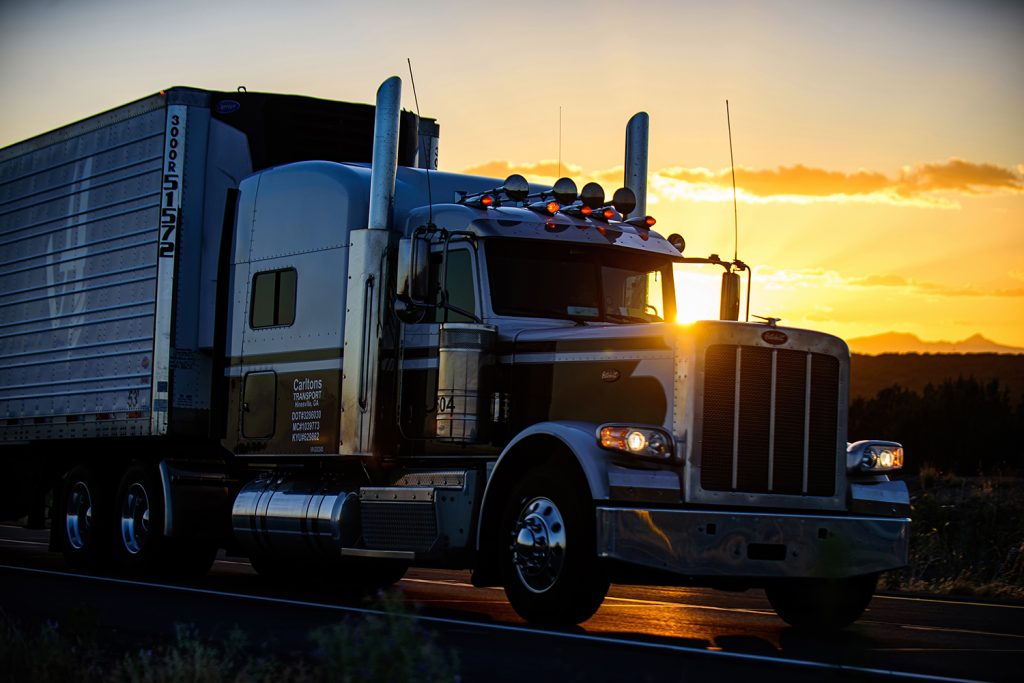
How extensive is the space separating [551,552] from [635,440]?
100 centimetres

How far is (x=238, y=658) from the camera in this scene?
8.60 meters

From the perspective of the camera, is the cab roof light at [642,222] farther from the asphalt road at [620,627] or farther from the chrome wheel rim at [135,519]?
the chrome wheel rim at [135,519]

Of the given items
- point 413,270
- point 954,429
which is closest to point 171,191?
point 413,270

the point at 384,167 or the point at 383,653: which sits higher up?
the point at 384,167

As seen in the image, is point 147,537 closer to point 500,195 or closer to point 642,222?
point 500,195

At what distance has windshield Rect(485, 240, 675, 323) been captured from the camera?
41.1 ft

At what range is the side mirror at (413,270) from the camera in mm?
12203

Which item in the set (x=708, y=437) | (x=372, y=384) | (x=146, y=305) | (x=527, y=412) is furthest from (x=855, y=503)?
(x=146, y=305)

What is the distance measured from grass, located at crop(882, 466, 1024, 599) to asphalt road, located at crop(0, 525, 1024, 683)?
196cm

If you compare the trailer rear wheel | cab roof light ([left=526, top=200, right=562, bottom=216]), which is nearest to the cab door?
cab roof light ([left=526, top=200, right=562, bottom=216])

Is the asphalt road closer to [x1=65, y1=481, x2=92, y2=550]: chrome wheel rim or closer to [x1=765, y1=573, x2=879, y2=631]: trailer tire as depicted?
[x1=765, y1=573, x2=879, y2=631]: trailer tire

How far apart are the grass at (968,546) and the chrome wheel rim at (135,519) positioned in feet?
26.8

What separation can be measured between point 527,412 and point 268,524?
3.67 metres

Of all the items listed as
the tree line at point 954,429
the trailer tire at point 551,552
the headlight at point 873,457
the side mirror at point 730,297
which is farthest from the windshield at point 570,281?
the tree line at point 954,429
